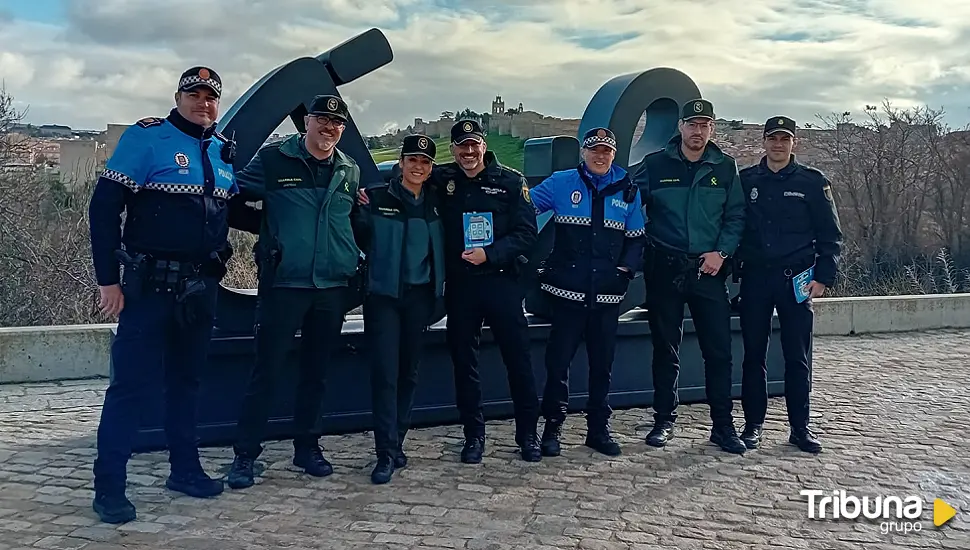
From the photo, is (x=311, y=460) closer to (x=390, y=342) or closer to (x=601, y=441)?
(x=390, y=342)

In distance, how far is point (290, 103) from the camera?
5.29m

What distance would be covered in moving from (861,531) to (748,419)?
1448 mm

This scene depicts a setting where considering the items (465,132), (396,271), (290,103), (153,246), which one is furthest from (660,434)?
(153,246)

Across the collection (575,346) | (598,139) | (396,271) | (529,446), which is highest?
(598,139)

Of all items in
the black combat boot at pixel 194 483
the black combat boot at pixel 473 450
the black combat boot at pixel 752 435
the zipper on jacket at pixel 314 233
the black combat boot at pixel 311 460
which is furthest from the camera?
the black combat boot at pixel 752 435

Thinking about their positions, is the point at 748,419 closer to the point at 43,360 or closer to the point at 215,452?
the point at 215,452

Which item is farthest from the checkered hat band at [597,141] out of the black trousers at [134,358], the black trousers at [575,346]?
the black trousers at [134,358]

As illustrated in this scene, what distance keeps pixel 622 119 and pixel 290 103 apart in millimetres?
2424

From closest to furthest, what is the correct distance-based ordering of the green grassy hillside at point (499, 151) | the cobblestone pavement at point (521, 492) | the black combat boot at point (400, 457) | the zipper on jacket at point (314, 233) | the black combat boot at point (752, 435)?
the cobblestone pavement at point (521, 492), the zipper on jacket at point (314, 233), the black combat boot at point (400, 457), the black combat boot at point (752, 435), the green grassy hillside at point (499, 151)

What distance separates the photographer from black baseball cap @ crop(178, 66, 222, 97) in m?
4.16

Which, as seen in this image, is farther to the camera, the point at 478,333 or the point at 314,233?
the point at 478,333

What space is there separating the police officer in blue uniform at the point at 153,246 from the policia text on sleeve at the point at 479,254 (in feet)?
4.19

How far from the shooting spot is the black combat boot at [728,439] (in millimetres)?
5246

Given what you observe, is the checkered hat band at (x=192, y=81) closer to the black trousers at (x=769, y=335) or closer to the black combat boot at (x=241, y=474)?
the black combat boot at (x=241, y=474)
